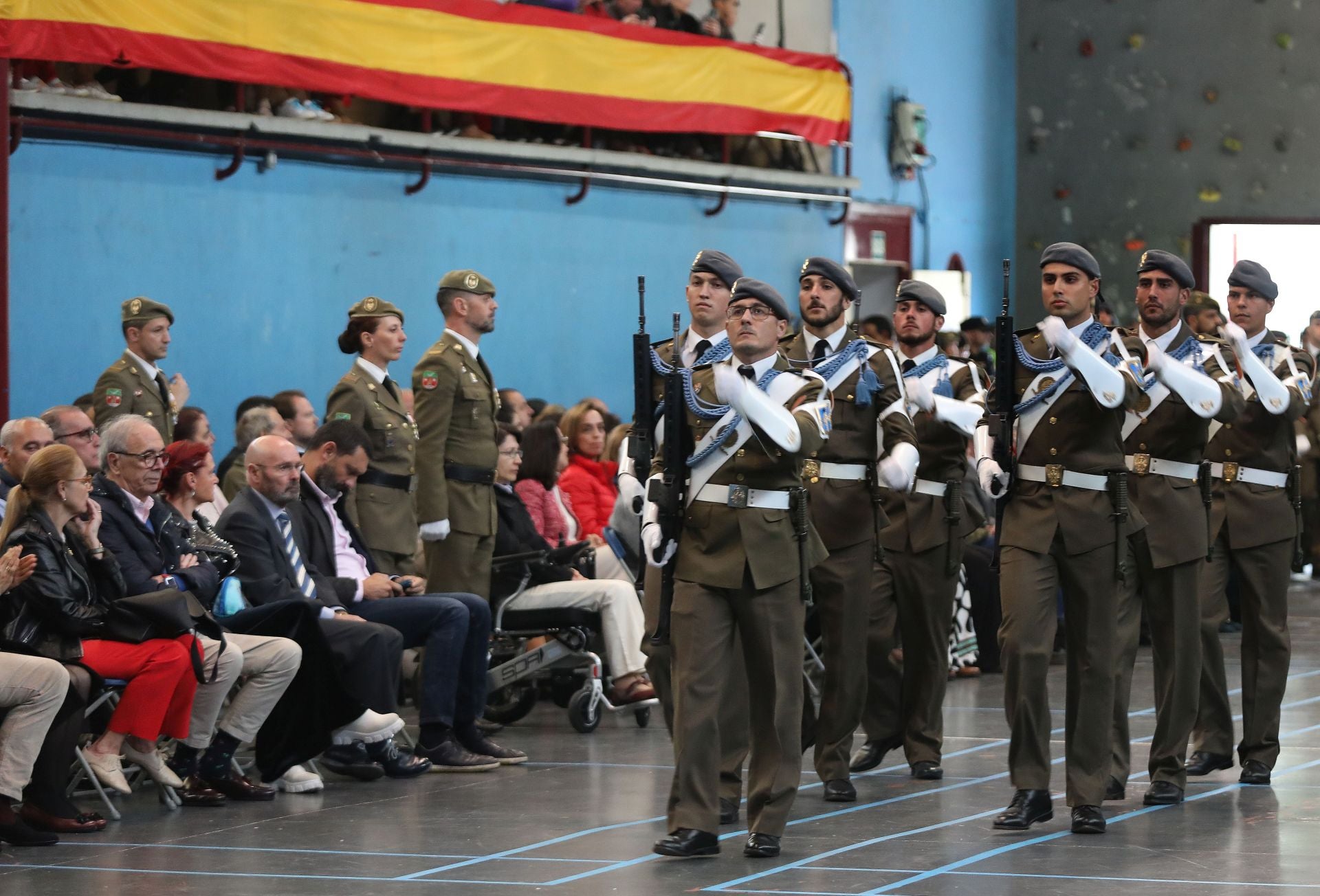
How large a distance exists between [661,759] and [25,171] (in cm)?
430

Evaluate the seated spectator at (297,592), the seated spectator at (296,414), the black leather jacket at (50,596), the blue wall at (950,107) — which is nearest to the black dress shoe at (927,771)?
the seated spectator at (297,592)

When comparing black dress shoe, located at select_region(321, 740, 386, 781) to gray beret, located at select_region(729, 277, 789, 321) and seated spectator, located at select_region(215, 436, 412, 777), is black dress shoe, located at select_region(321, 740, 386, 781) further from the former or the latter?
gray beret, located at select_region(729, 277, 789, 321)

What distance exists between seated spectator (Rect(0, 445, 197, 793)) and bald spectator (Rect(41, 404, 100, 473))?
2.99 ft

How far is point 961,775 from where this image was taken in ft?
25.8

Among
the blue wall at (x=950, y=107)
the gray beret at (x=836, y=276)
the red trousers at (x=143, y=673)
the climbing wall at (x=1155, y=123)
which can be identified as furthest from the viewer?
the climbing wall at (x=1155, y=123)

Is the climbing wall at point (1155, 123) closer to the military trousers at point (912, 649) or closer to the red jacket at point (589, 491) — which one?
the red jacket at point (589, 491)

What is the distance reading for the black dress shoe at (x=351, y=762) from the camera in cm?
795

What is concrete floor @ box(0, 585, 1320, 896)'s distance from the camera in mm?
5992

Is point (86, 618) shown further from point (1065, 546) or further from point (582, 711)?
point (1065, 546)

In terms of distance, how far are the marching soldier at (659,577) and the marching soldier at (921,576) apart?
0.89 m

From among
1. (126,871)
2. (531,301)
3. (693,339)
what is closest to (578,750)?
(693,339)

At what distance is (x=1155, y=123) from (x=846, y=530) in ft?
38.6

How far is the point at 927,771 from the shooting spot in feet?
25.5

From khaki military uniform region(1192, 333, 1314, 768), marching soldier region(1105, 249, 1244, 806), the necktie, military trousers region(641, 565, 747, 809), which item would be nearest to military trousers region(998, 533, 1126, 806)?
marching soldier region(1105, 249, 1244, 806)
